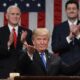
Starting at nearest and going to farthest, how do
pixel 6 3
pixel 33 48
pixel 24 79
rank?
pixel 24 79 < pixel 33 48 < pixel 6 3

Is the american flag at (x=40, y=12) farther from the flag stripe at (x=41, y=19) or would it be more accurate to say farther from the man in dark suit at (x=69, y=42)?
the man in dark suit at (x=69, y=42)

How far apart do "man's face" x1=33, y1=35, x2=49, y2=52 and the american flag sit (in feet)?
5.34

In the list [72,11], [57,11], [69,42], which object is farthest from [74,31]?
[57,11]

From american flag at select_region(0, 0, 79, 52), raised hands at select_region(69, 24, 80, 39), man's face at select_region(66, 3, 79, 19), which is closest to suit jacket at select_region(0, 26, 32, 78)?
raised hands at select_region(69, 24, 80, 39)

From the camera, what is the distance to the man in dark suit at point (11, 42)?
612cm

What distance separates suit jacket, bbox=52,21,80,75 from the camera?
5.97 meters

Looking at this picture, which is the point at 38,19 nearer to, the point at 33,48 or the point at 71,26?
the point at 71,26

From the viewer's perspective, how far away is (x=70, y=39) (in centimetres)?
623

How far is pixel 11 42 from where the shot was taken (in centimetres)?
619

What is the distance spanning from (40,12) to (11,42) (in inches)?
55.1

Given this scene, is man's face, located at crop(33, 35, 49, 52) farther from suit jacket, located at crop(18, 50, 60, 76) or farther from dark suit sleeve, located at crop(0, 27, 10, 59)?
dark suit sleeve, located at crop(0, 27, 10, 59)

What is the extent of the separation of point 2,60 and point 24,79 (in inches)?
57.3

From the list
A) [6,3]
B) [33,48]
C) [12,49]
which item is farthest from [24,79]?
[6,3]

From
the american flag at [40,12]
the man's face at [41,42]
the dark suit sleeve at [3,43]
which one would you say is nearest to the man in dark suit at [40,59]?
the man's face at [41,42]
